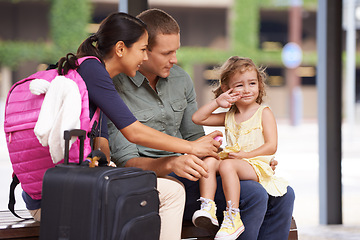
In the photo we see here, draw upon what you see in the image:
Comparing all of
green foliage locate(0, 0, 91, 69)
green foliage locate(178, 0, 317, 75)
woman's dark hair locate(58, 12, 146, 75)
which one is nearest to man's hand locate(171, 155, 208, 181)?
woman's dark hair locate(58, 12, 146, 75)

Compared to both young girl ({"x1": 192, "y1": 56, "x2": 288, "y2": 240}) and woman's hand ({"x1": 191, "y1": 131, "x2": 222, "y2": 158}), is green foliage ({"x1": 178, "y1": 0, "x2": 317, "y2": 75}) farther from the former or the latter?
woman's hand ({"x1": 191, "y1": 131, "x2": 222, "y2": 158})

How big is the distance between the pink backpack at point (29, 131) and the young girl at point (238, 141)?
22.3 inches

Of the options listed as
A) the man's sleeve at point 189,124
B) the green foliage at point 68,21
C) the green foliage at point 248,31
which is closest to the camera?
the man's sleeve at point 189,124

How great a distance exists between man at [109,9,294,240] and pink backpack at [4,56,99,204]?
15.9 inches

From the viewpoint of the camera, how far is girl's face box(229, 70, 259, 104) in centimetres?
229

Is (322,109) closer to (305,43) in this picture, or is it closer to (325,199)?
(325,199)

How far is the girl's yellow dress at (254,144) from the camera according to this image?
7.20 ft

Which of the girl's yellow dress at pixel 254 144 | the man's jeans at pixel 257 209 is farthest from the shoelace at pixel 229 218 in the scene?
the girl's yellow dress at pixel 254 144

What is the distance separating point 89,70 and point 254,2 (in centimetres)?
1530

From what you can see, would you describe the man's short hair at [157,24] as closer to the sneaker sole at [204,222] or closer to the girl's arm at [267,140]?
the girl's arm at [267,140]

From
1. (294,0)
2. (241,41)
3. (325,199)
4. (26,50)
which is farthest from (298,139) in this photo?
(325,199)

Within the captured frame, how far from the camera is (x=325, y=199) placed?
3910mm

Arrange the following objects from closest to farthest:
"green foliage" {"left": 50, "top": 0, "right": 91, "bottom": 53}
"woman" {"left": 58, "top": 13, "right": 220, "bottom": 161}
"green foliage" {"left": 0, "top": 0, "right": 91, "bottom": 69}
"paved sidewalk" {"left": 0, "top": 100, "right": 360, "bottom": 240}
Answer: "woman" {"left": 58, "top": 13, "right": 220, "bottom": 161}
"paved sidewalk" {"left": 0, "top": 100, "right": 360, "bottom": 240}
"green foliage" {"left": 0, "top": 0, "right": 91, "bottom": 69}
"green foliage" {"left": 50, "top": 0, "right": 91, "bottom": 53}

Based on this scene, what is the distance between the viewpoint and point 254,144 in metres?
2.28
